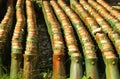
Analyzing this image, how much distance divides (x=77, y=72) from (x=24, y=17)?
18.0 feet

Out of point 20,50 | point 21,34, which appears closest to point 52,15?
point 21,34

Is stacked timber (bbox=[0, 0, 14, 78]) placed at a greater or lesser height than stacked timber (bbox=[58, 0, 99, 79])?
greater

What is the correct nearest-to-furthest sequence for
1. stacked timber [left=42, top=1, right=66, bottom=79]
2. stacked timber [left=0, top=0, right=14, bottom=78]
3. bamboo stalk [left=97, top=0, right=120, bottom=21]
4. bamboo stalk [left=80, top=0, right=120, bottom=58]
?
stacked timber [left=42, top=1, right=66, bottom=79], stacked timber [left=0, top=0, right=14, bottom=78], bamboo stalk [left=80, top=0, right=120, bottom=58], bamboo stalk [left=97, top=0, right=120, bottom=21]

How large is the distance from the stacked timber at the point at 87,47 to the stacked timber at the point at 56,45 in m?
0.69

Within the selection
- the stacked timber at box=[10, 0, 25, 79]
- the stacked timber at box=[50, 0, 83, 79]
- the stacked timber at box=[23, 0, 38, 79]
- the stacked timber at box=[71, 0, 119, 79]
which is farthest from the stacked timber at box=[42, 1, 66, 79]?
the stacked timber at box=[71, 0, 119, 79]

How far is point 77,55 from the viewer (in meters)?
11.7

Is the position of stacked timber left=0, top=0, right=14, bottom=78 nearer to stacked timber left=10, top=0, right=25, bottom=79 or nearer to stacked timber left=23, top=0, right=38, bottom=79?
stacked timber left=10, top=0, right=25, bottom=79

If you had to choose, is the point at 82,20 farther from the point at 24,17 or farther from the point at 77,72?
the point at 77,72

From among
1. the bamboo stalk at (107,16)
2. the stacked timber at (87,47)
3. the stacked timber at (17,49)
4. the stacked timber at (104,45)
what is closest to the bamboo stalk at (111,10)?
the bamboo stalk at (107,16)

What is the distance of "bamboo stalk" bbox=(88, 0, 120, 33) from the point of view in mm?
14297

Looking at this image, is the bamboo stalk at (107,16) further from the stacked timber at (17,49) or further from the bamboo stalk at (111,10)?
the stacked timber at (17,49)

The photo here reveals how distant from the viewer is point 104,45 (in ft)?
40.8

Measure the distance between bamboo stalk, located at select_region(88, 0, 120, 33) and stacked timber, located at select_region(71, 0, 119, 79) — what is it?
0.61 meters

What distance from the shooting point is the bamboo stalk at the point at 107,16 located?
14297 millimetres
